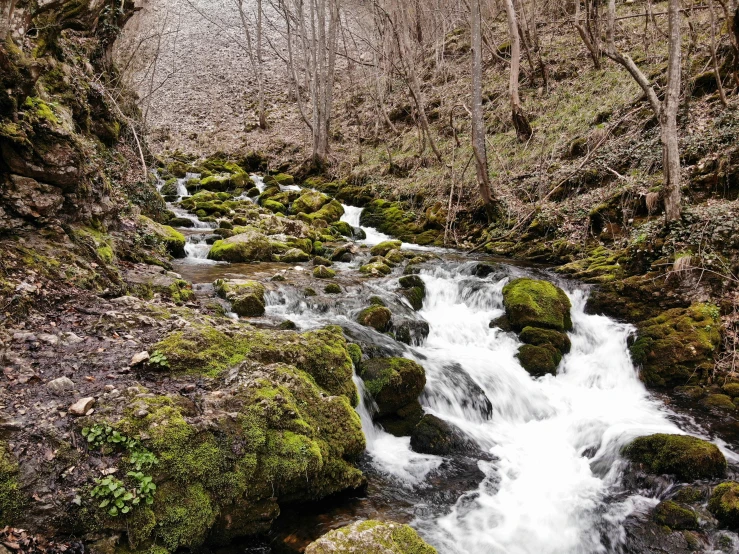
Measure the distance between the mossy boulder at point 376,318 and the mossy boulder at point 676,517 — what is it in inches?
182

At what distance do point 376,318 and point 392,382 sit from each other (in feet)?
7.26

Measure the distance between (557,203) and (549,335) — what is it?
597 cm

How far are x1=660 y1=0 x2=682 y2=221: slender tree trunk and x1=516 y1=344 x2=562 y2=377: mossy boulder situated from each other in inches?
148

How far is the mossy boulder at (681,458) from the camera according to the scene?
4.76m

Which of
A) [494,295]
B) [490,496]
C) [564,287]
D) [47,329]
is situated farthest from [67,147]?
[564,287]

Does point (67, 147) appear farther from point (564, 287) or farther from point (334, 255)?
point (564, 287)

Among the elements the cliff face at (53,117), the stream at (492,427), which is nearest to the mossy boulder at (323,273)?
the stream at (492,427)

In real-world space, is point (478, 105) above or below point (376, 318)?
above

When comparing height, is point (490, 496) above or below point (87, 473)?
below

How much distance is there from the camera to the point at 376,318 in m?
7.84

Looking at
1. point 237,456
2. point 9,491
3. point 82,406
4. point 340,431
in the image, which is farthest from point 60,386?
point 340,431

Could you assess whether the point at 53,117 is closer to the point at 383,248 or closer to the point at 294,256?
the point at 294,256

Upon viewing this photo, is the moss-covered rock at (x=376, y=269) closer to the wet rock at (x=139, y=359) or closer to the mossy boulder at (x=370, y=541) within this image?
the wet rock at (x=139, y=359)

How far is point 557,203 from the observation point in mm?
12680
